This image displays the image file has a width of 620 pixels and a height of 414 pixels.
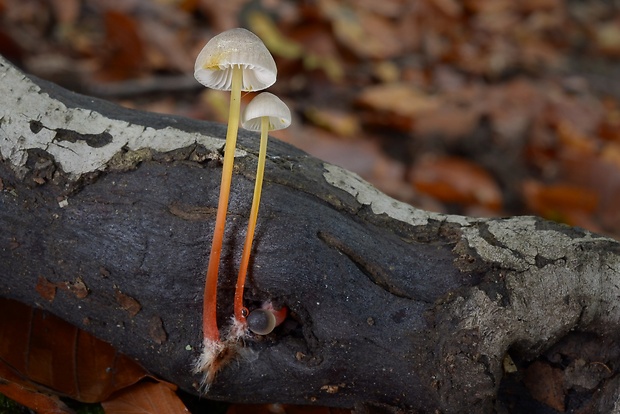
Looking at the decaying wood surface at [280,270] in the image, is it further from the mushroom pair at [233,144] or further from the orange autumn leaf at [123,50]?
the orange autumn leaf at [123,50]

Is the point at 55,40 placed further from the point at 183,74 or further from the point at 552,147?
the point at 552,147

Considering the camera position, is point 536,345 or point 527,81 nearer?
point 536,345

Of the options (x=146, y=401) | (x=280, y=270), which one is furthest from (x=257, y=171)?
(x=146, y=401)

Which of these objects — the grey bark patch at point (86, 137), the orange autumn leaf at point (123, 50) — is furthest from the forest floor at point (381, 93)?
the grey bark patch at point (86, 137)

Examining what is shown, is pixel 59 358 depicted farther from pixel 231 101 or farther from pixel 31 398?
pixel 231 101

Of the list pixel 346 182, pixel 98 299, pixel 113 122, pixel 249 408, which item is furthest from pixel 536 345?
pixel 113 122

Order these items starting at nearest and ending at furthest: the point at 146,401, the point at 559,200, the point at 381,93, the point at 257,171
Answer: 1. the point at 257,171
2. the point at 146,401
3. the point at 559,200
4. the point at 381,93

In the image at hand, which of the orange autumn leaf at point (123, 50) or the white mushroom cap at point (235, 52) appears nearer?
the white mushroom cap at point (235, 52)
